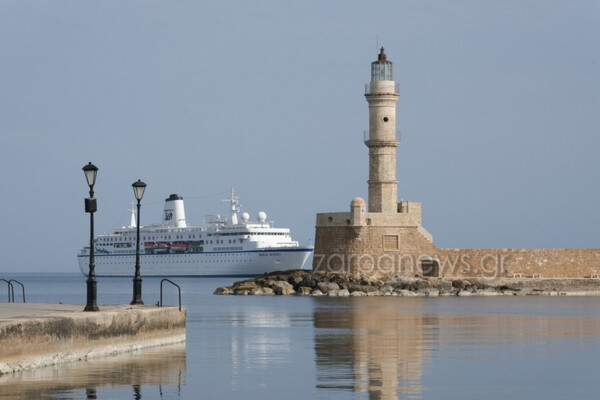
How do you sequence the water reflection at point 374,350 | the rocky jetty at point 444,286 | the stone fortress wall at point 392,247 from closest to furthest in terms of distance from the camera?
the water reflection at point 374,350, the rocky jetty at point 444,286, the stone fortress wall at point 392,247

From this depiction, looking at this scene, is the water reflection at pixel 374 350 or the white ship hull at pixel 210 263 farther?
the white ship hull at pixel 210 263

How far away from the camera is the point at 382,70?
4488 cm

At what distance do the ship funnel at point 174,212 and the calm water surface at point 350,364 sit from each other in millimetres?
59233

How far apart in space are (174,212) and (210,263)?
7.90m

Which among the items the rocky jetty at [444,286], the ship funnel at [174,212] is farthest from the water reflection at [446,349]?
the ship funnel at [174,212]

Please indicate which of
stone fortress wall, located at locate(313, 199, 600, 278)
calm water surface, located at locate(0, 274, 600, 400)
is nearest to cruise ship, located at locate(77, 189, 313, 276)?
stone fortress wall, located at locate(313, 199, 600, 278)

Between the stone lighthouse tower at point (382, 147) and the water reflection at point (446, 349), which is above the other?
the stone lighthouse tower at point (382, 147)

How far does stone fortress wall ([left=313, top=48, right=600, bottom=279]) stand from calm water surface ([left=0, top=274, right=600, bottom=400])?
18.5 meters

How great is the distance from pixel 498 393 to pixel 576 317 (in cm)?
1582

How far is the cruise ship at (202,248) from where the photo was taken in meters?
74.8

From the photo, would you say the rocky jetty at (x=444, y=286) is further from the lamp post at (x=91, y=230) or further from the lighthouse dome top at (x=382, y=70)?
the lamp post at (x=91, y=230)

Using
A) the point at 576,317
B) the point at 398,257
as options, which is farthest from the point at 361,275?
the point at 576,317

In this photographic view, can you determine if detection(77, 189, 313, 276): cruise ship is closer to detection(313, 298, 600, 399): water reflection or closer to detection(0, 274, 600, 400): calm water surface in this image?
detection(313, 298, 600, 399): water reflection

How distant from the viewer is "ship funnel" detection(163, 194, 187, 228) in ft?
275
